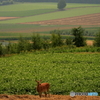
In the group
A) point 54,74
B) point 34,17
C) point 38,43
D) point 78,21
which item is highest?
point 34,17

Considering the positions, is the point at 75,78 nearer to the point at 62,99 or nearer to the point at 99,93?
the point at 99,93

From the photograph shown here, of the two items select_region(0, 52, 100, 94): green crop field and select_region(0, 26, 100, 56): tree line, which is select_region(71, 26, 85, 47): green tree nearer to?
select_region(0, 26, 100, 56): tree line

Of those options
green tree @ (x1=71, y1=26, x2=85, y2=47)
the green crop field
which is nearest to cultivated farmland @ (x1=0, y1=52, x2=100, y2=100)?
the green crop field

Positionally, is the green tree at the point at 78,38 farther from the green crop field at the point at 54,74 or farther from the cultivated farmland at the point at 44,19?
the cultivated farmland at the point at 44,19

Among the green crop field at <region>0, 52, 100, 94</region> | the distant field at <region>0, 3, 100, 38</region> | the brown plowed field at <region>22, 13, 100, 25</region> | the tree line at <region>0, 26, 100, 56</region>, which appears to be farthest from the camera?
the brown plowed field at <region>22, 13, 100, 25</region>

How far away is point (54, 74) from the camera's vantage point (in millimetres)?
31875

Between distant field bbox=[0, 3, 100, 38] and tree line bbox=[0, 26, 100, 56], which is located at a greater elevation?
distant field bbox=[0, 3, 100, 38]

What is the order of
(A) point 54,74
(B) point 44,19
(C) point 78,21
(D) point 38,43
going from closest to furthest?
(A) point 54,74, (D) point 38,43, (C) point 78,21, (B) point 44,19

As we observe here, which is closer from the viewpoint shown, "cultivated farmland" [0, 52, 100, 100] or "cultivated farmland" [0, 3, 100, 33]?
"cultivated farmland" [0, 52, 100, 100]

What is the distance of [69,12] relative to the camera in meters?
182

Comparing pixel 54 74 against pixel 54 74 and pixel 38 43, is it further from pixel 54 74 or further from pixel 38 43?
pixel 38 43

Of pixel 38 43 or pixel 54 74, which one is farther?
pixel 38 43

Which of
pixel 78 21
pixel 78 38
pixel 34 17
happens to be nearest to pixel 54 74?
pixel 78 38

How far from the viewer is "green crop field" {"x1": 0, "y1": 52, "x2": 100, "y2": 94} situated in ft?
89.1
